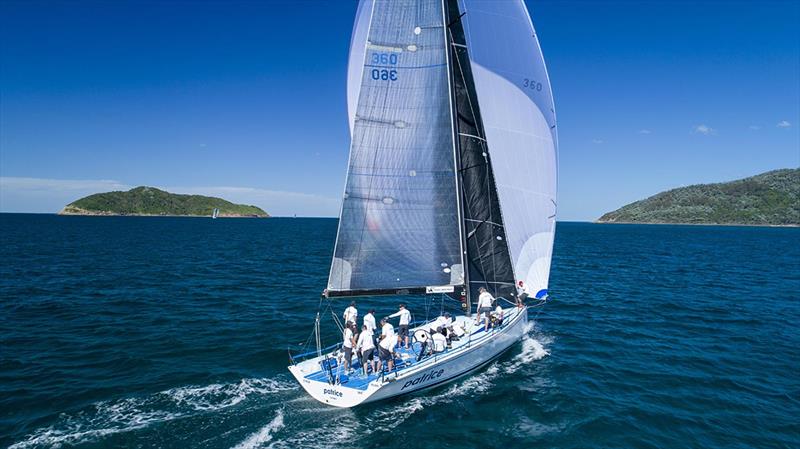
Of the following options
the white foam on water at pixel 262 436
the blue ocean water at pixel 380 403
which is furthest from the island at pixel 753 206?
the white foam on water at pixel 262 436

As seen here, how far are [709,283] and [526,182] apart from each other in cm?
2926

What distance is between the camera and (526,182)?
1925 centimetres

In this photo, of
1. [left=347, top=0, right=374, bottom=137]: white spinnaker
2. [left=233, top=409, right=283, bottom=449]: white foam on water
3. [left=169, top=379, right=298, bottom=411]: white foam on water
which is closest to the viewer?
[left=233, top=409, right=283, bottom=449]: white foam on water

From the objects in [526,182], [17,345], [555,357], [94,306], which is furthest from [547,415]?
[94,306]

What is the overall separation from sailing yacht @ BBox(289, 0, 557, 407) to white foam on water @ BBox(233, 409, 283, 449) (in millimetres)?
1404

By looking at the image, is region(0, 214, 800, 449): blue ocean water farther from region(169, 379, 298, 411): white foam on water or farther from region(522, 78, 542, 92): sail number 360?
region(522, 78, 542, 92): sail number 360

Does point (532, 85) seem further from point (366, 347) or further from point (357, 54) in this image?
point (366, 347)

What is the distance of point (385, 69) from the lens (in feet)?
49.8

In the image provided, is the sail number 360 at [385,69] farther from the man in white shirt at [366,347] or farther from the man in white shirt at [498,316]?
the man in white shirt at [498,316]

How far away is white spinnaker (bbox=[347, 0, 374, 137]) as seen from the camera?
54.0 ft

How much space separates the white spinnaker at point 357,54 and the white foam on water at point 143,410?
34.9 feet

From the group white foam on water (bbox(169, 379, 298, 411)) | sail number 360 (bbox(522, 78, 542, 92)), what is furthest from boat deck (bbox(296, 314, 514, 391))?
sail number 360 (bbox(522, 78, 542, 92))

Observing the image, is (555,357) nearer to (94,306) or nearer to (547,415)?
(547,415)

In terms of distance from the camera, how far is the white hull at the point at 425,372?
42.8ft
